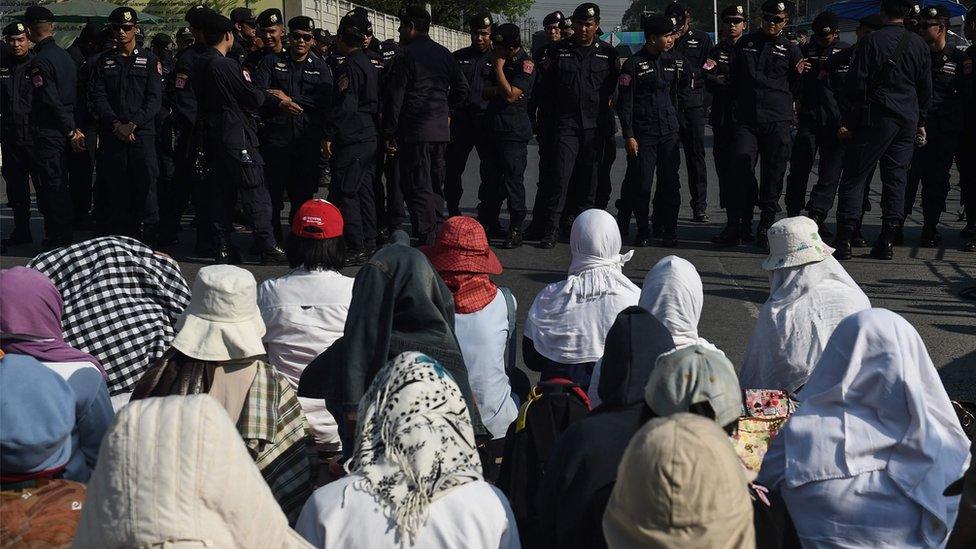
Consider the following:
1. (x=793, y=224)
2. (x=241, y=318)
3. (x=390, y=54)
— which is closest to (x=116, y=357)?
(x=241, y=318)

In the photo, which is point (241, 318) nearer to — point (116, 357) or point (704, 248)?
point (116, 357)

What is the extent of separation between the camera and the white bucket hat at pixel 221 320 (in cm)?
407

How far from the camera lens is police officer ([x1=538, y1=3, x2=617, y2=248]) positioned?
1067 cm

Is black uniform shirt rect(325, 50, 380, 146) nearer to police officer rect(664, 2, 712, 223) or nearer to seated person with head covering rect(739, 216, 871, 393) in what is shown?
police officer rect(664, 2, 712, 223)

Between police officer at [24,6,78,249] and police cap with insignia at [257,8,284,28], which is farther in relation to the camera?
police cap with insignia at [257,8,284,28]

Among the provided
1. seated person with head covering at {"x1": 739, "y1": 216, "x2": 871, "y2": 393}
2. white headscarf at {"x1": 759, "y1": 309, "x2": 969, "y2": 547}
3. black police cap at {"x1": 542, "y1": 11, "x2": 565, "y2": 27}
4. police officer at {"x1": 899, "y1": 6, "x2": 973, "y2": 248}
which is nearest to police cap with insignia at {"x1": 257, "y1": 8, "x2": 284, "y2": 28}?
black police cap at {"x1": 542, "y1": 11, "x2": 565, "y2": 27}

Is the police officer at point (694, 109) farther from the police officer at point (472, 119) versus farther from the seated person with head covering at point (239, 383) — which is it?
the seated person with head covering at point (239, 383)

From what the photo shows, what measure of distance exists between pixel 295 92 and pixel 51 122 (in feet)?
7.34

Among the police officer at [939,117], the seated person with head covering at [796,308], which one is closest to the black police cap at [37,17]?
the seated person with head covering at [796,308]

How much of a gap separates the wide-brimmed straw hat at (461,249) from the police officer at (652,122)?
5703 millimetres

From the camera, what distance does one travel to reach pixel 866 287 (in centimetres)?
923

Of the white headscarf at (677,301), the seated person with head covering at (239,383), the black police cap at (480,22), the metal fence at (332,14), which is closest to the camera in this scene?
the seated person with head covering at (239,383)

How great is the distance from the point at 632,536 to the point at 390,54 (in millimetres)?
8550

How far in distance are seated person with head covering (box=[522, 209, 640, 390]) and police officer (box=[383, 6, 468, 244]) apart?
4.73m
